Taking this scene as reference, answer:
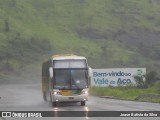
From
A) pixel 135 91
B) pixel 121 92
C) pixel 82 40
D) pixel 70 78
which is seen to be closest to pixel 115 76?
pixel 135 91

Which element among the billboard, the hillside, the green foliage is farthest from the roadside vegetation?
the hillside

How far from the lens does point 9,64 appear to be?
155625 mm

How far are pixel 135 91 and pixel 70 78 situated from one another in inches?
1298

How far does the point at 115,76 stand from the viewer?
73.8 metres

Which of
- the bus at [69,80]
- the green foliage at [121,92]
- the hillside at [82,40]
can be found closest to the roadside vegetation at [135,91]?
the green foliage at [121,92]

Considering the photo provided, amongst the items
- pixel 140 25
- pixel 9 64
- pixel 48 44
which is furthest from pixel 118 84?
pixel 140 25

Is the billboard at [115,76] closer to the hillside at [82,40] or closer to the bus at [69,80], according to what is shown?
the bus at [69,80]

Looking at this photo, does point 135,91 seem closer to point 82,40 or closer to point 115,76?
point 115,76

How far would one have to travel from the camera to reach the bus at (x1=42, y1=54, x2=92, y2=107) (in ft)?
108

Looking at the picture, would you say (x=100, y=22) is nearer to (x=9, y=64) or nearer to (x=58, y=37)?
(x=58, y=37)

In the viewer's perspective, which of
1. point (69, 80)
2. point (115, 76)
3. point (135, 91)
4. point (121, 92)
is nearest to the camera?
point (69, 80)

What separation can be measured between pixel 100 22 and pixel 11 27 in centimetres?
3428

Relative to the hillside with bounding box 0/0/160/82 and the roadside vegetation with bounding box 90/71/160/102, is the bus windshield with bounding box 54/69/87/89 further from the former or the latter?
the hillside with bounding box 0/0/160/82

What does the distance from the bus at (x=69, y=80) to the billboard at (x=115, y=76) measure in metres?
39.2
